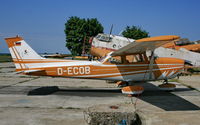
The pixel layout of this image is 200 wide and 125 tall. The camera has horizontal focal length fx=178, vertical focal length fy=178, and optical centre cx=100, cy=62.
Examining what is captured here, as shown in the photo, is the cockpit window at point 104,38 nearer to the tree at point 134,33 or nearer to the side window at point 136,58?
the side window at point 136,58

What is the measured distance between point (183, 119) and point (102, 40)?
12.7 meters

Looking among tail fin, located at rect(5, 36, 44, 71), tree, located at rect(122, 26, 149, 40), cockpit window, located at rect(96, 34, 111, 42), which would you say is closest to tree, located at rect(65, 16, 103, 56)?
tree, located at rect(122, 26, 149, 40)

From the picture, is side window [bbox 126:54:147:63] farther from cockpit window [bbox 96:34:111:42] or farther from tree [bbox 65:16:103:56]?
tree [bbox 65:16:103:56]

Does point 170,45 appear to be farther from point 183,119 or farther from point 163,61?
point 183,119

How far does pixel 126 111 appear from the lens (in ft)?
15.2

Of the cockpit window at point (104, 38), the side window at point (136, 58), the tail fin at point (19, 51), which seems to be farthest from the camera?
the cockpit window at point (104, 38)

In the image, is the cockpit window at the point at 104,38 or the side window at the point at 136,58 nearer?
the side window at the point at 136,58

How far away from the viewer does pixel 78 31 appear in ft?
151

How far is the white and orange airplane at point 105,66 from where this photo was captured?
885 centimetres

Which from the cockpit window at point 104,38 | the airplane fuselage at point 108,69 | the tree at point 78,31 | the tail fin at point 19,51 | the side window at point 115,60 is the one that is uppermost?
the tree at point 78,31

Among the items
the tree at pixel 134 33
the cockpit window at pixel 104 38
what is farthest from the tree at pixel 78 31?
the cockpit window at pixel 104 38

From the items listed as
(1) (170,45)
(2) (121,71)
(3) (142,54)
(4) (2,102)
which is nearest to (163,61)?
(3) (142,54)

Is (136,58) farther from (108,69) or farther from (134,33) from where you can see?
(134,33)

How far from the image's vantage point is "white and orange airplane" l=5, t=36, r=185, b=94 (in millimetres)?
8852
